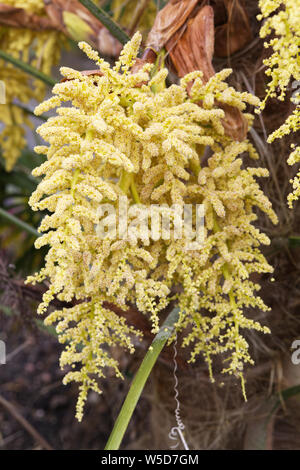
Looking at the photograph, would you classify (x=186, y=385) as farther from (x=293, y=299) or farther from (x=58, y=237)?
(x=58, y=237)

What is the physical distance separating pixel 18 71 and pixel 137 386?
64cm

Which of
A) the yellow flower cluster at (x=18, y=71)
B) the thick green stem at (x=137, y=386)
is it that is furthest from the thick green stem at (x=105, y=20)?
the thick green stem at (x=137, y=386)

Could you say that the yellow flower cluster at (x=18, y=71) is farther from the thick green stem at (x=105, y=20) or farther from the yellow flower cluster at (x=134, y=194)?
the yellow flower cluster at (x=134, y=194)

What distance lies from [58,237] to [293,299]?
1.51 feet

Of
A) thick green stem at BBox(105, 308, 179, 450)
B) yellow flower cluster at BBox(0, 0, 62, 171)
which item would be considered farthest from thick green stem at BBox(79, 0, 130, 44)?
thick green stem at BBox(105, 308, 179, 450)

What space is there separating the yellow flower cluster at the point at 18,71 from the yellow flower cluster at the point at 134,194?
0.31m

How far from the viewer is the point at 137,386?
21.7 inches

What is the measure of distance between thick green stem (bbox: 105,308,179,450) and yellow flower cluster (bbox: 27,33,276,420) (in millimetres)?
30

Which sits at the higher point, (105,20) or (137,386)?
Answer: (105,20)

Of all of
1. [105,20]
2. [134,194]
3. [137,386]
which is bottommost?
[137,386]

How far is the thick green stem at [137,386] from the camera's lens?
1.70 ft

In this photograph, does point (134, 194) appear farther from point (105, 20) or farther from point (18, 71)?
point (18, 71)

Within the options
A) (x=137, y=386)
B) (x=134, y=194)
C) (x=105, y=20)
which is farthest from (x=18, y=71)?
(x=137, y=386)

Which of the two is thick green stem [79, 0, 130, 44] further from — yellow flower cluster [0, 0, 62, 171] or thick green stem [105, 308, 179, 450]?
thick green stem [105, 308, 179, 450]
